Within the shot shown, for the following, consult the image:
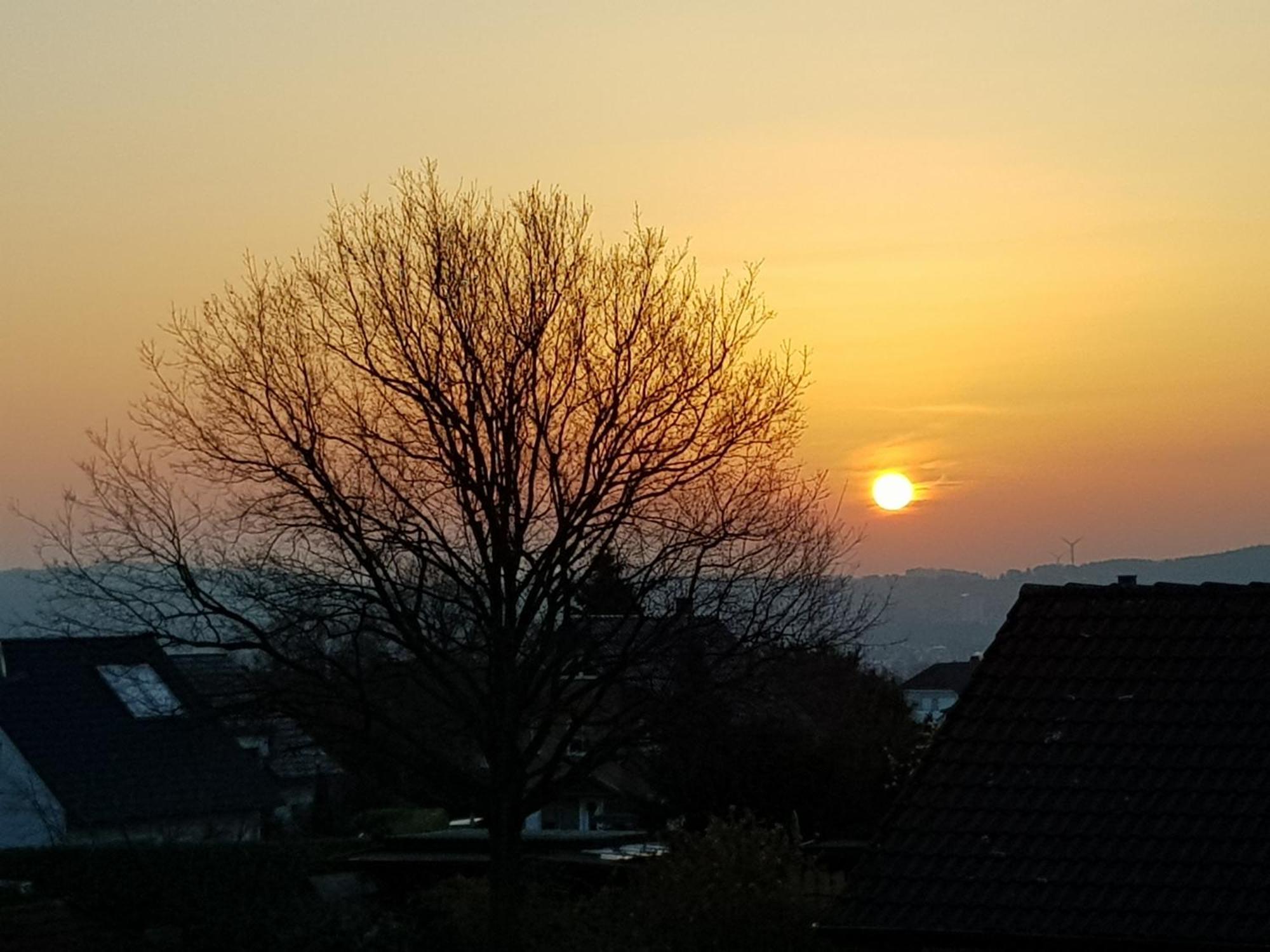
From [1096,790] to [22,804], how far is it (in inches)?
1216

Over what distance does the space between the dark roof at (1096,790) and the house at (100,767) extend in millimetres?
24275

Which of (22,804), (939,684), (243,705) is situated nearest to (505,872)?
(243,705)

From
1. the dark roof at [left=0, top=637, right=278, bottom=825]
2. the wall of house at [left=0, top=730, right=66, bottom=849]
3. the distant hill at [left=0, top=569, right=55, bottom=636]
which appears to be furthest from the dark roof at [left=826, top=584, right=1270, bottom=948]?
the wall of house at [left=0, top=730, right=66, bottom=849]

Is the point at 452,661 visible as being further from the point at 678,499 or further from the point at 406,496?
the point at 678,499

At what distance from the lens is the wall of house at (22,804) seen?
37438mm

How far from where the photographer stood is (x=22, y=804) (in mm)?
38406

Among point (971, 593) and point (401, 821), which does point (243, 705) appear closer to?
point (401, 821)

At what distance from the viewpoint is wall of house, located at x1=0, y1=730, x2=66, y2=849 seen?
3744cm

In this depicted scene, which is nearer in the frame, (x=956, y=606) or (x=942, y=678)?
(x=942, y=678)

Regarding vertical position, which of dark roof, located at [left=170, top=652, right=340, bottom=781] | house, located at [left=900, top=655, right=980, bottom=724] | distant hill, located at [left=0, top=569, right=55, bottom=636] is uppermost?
house, located at [left=900, top=655, right=980, bottom=724]

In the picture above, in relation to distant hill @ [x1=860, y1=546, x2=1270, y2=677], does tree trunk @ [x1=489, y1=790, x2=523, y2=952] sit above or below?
below

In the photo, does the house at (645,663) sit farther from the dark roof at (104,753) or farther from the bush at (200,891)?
the dark roof at (104,753)

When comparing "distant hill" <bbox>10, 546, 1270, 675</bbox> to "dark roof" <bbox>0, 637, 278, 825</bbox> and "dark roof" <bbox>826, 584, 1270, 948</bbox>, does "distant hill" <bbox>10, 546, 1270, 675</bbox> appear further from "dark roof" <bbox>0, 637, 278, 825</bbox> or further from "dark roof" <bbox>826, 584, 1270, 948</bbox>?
"dark roof" <bbox>826, 584, 1270, 948</bbox>

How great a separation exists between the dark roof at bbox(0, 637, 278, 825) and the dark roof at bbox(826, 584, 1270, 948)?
2597 cm
